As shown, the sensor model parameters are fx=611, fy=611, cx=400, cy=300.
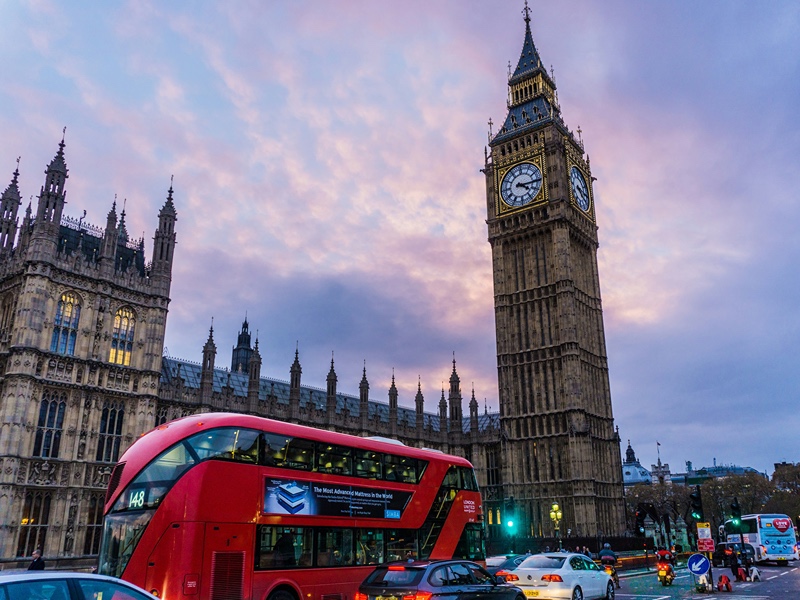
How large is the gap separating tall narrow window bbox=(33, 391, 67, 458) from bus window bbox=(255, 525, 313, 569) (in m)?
27.5

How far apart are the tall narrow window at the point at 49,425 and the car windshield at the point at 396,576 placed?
101ft

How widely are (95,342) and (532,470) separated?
4284 centimetres

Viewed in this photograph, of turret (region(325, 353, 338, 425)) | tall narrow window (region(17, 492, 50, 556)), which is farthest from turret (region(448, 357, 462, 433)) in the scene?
tall narrow window (region(17, 492, 50, 556))

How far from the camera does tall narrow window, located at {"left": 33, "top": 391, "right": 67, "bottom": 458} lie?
36594mm

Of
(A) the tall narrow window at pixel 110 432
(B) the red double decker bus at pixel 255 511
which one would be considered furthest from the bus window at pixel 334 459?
(A) the tall narrow window at pixel 110 432

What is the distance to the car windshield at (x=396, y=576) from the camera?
525 inches

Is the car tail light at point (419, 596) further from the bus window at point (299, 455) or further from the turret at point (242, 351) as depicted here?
the turret at point (242, 351)

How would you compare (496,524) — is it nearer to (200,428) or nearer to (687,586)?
(687,586)

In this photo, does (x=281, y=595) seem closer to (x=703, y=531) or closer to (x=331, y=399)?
(x=703, y=531)

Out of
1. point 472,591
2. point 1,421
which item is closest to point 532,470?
point 1,421

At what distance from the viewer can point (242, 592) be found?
47.3 ft

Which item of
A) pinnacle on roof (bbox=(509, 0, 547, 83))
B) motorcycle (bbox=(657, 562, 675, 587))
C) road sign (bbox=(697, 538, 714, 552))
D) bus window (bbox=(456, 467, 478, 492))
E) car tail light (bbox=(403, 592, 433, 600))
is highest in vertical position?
pinnacle on roof (bbox=(509, 0, 547, 83))

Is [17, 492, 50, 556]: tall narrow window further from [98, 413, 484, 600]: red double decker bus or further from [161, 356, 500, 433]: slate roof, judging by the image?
[98, 413, 484, 600]: red double decker bus

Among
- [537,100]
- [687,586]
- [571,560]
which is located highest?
[537,100]
